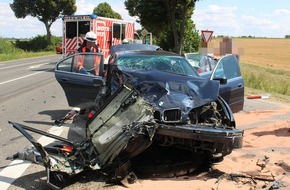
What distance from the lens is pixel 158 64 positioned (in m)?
6.89

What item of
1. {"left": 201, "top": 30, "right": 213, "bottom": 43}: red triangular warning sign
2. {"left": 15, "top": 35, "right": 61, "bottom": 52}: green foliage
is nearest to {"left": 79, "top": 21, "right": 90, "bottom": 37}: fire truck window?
{"left": 201, "top": 30, "right": 213, "bottom": 43}: red triangular warning sign

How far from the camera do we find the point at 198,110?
551 cm

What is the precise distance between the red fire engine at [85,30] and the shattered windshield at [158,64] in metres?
13.6

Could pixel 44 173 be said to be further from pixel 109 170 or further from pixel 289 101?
pixel 289 101

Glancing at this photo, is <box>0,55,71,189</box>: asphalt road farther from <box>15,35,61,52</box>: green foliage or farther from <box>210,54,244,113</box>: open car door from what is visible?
<box>15,35,61,52</box>: green foliage

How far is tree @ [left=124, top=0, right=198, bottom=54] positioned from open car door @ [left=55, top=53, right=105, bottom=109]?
56.2 ft

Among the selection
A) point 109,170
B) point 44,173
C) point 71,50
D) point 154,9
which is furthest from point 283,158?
point 154,9

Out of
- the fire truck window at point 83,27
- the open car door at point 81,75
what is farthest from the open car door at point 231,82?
the fire truck window at point 83,27

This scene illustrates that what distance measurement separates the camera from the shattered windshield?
6.66 meters

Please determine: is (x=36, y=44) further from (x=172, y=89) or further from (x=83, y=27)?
(x=172, y=89)

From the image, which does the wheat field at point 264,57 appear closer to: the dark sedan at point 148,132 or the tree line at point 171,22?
the tree line at point 171,22

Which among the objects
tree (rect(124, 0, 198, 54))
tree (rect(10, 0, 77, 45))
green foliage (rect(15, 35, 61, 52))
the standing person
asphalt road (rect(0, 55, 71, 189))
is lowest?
asphalt road (rect(0, 55, 71, 189))

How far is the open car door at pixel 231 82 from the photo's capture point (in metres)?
8.07

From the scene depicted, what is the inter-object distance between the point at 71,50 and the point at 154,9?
8.45 m
